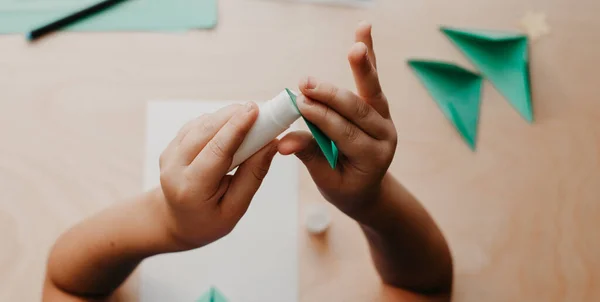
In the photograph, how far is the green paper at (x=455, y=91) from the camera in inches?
24.2

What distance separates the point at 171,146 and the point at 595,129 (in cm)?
49

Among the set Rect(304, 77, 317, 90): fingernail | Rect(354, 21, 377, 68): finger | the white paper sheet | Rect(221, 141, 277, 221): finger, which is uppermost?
Rect(354, 21, 377, 68): finger

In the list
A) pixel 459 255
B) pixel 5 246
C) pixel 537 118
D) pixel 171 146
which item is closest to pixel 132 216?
pixel 171 146

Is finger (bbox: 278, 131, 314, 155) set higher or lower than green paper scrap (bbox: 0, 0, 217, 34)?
lower

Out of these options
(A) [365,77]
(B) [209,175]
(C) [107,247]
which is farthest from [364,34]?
(C) [107,247]

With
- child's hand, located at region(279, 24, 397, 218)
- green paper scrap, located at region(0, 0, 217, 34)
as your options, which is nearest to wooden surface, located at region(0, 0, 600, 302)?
green paper scrap, located at region(0, 0, 217, 34)

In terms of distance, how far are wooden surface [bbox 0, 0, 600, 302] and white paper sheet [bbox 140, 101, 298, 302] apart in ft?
0.04

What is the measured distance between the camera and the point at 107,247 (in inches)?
17.1

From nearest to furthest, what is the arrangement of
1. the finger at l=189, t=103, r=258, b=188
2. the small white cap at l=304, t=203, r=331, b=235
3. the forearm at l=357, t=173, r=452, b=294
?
the finger at l=189, t=103, r=258, b=188 < the forearm at l=357, t=173, r=452, b=294 < the small white cap at l=304, t=203, r=331, b=235

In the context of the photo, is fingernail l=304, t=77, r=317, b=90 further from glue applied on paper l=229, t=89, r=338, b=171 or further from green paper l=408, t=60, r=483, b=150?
green paper l=408, t=60, r=483, b=150

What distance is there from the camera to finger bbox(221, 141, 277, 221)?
0.38m

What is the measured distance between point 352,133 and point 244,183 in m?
0.08

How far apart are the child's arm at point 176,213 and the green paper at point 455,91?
0.96ft

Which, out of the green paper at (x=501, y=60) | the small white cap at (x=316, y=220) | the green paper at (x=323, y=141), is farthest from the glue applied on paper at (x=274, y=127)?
the green paper at (x=501, y=60)
